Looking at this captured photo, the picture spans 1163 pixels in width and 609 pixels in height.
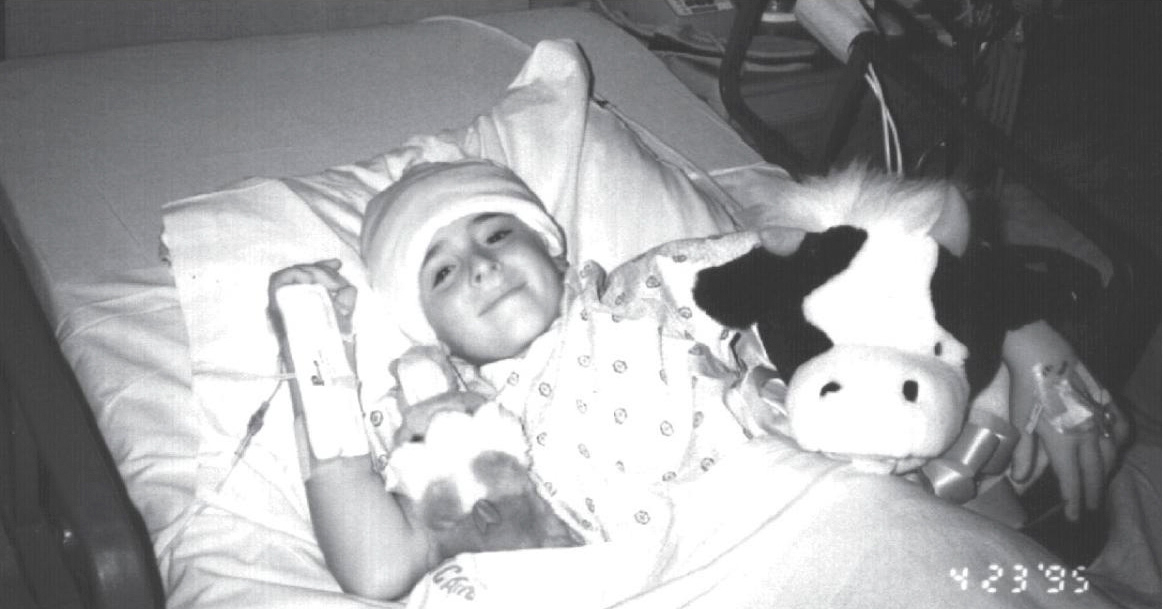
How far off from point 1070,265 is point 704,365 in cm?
40

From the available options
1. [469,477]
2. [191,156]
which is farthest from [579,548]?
[191,156]

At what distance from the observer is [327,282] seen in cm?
114

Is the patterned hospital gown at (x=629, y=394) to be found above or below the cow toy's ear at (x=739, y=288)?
below

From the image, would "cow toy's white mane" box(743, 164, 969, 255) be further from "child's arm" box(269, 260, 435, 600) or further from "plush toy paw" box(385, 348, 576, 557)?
"child's arm" box(269, 260, 435, 600)

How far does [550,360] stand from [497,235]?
17cm

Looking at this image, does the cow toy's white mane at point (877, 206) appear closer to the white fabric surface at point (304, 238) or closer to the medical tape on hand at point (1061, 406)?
the medical tape on hand at point (1061, 406)

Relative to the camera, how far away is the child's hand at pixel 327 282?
1.12 metres

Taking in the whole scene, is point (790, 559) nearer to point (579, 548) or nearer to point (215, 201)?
point (579, 548)

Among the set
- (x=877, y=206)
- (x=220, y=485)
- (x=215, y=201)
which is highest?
(x=877, y=206)

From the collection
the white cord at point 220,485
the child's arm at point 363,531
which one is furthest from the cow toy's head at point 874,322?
the white cord at point 220,485

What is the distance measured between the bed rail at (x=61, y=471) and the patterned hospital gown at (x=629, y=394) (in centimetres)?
42

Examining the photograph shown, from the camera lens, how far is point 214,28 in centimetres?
183

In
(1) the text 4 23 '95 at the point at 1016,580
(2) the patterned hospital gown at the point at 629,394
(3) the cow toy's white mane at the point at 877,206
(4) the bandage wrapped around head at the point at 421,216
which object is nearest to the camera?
(1) the text 4 23 '95 at the point at 1016,580

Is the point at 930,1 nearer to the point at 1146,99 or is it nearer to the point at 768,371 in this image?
A: the point at 768,371
